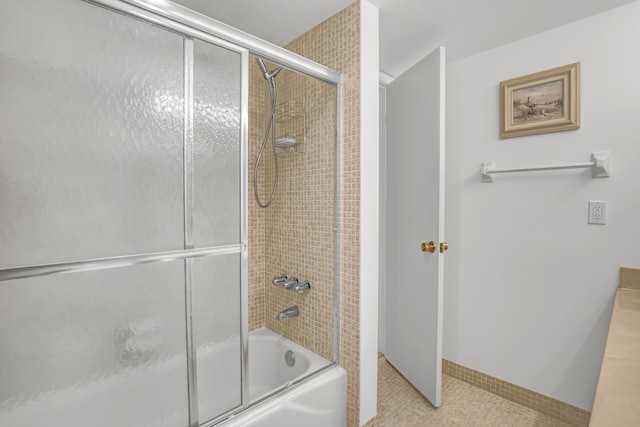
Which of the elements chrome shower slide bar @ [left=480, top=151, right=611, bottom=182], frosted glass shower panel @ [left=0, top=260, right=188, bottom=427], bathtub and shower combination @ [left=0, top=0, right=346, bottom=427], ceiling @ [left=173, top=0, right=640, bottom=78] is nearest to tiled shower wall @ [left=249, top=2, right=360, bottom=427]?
ceiling @ [left=173, top=0, right=640, bottom=78]

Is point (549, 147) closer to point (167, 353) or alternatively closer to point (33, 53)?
point (167, 353)

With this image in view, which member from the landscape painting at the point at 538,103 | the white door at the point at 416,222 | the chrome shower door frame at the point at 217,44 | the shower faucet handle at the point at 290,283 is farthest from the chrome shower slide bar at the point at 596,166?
the shower faucet handle at the point at 290,283

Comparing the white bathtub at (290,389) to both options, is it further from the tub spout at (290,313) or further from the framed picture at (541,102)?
the framed picture at (541,102)

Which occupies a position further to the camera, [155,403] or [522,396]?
[522,396]

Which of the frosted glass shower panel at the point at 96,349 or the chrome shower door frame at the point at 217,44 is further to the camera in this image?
the chrome shower door frame at the point at 217,44

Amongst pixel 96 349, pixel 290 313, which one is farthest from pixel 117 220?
pixel 290 313

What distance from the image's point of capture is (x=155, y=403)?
3.27 feet

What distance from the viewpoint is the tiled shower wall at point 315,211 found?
1599 millimetres

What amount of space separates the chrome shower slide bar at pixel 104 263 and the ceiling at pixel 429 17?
1.30 meters

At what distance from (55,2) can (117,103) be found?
0.90ft

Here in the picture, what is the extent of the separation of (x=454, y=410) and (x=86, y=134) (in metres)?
2.26

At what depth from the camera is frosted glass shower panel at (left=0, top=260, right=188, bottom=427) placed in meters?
0.78

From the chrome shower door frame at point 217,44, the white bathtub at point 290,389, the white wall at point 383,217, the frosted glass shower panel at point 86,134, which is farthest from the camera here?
the white wall at point 383,217

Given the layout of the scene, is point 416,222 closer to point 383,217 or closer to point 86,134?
point 383,217
